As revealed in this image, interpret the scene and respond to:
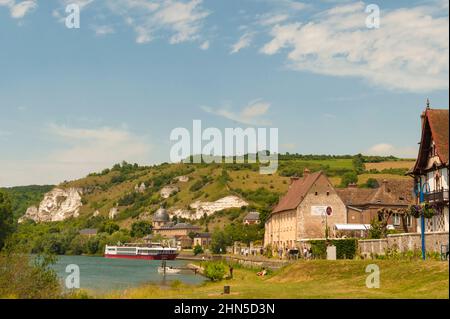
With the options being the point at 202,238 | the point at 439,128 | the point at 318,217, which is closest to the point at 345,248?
the point at 439,128

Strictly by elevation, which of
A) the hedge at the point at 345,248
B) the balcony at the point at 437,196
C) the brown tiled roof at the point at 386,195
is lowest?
the hedge at the point at 345,248

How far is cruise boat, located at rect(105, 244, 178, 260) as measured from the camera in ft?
516

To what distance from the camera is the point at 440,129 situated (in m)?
45.2

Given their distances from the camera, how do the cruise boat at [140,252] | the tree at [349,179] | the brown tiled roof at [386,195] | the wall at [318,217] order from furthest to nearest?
the tree at [349,179] < the cruise boat at [140,252] < the brown tiled roof at [386,195] < the wall at [318,217]

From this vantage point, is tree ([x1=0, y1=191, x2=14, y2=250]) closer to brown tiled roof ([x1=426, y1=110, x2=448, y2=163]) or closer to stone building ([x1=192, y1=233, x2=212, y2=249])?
brown tiled roof ([x1=426, y1=110, x2=448, y2=163])

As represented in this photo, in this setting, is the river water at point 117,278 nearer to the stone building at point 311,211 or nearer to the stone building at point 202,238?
the stone building at point 311,211

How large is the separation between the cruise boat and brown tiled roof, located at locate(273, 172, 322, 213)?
7615 cm

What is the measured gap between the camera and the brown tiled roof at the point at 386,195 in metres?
76.2

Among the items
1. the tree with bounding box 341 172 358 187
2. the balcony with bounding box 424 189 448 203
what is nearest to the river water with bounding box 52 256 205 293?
the balcony with bounding box 424 189 448 203

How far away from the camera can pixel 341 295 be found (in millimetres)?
28203

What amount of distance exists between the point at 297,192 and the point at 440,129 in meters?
36.0

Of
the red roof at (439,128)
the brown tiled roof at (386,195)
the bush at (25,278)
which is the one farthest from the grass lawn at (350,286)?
the brown tiled roof at (386,195)

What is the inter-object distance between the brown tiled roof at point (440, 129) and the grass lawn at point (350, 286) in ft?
34.8
